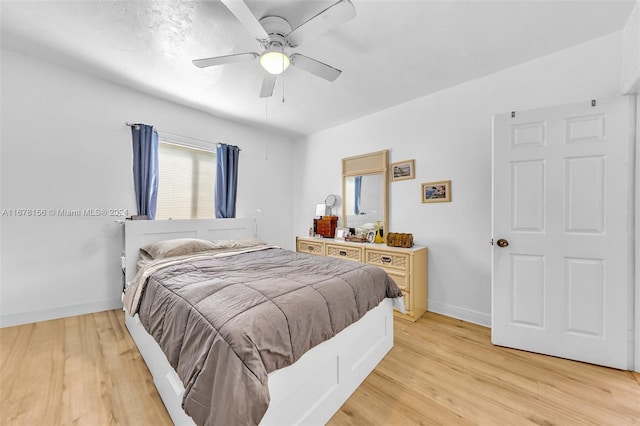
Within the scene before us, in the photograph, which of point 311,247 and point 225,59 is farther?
point 311,247

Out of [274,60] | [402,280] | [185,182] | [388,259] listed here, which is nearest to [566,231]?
[402,280]

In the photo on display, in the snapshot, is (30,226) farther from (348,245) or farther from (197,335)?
(348,245)

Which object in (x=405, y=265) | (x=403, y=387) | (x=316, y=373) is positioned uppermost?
(x=405, y=265)

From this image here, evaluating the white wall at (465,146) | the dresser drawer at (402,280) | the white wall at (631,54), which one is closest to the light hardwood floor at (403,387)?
the dresser drawer at (402,280)

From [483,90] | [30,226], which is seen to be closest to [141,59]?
[30,226]

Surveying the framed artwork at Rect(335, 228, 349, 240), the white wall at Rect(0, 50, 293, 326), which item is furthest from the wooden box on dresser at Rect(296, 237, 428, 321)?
the white wall at Rect(0, 50, 293, 326)

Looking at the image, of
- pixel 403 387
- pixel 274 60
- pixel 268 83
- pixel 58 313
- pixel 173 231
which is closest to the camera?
pixel 403 387

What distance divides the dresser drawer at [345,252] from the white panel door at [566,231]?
1.51 meters

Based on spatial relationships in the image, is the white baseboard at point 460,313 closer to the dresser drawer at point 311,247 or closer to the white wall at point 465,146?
the white wall at point 465,146

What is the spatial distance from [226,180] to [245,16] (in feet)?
8.64

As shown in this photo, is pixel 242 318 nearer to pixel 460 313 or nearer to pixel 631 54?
pixel 460 313

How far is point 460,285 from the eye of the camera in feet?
9.43

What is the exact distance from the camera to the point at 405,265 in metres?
2.88

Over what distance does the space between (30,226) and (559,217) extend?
4.93m
